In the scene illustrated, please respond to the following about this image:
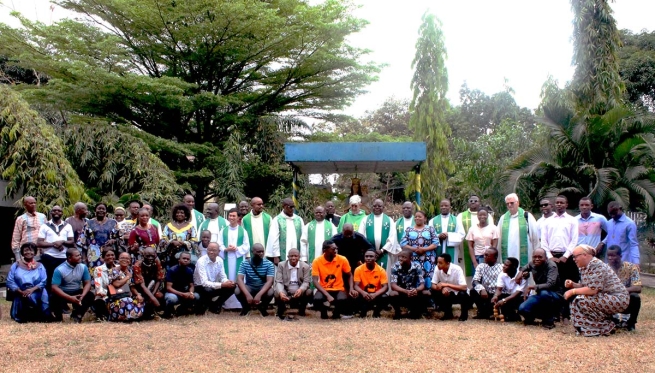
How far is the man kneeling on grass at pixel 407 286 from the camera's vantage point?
27.3 feet

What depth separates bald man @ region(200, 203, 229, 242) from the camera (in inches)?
367

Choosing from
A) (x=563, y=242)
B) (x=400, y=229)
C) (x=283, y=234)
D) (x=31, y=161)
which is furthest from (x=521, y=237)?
(x=31, y=161)

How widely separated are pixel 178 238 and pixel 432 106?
10.9m

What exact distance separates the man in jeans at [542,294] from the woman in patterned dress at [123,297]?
502cm

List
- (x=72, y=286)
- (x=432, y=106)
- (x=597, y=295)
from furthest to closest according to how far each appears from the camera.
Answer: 1. (x=432, y=106)
2. (x=72, y=286)
3. (x=597, y=295)

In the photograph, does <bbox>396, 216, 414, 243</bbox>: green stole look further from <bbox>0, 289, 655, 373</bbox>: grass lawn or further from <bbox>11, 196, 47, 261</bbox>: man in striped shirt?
<bbox>11, 196, 47, 261</bbox>: man in striped shirt

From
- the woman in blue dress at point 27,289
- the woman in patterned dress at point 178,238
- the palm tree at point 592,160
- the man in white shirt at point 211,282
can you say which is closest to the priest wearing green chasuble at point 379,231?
the man in white shirt at point 211,282

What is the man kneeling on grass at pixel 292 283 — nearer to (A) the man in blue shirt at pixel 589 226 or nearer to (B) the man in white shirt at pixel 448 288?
(B) the man in white shirt at pixel 448 288

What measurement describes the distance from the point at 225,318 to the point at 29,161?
230 inches

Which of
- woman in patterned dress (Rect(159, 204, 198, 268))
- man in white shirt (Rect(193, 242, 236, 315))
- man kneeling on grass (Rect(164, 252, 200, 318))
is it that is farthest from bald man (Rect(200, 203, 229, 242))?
man kneeling on grass (Rect(164, 252, 200, 318))

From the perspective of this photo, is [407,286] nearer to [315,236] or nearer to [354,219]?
[354,219]

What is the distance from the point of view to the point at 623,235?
8148 millimetres

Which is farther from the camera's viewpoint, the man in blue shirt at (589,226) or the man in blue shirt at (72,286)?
the man in blue shirt at (589,226)

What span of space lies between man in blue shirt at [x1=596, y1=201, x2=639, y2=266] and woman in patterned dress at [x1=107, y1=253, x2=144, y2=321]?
252 inches
